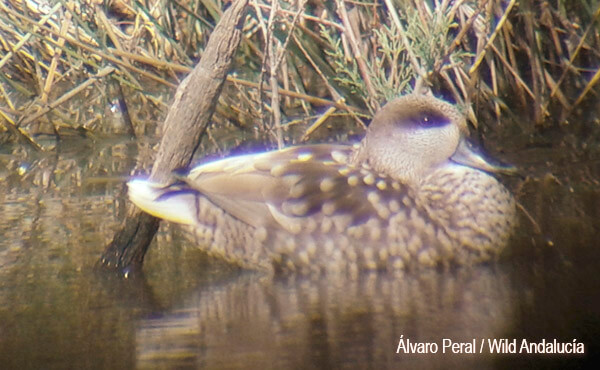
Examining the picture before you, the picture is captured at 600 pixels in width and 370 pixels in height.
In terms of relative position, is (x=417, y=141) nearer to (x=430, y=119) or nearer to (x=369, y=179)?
(x=430, y=119)

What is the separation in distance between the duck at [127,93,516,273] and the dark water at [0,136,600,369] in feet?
0.34

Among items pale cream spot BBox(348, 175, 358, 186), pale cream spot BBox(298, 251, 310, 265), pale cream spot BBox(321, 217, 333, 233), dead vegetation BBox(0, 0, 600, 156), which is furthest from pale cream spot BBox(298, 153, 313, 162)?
dead vegetation BBox(0, 0, 600, 156)

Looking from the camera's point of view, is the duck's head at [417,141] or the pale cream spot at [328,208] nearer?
the pale cream spot at [328,208]

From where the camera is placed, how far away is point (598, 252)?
4.51m

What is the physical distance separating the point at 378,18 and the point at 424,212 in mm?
2014

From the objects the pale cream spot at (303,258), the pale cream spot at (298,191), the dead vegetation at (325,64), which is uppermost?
the dead vegetation at (325,64)

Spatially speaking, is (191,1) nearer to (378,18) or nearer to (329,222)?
(378,18)

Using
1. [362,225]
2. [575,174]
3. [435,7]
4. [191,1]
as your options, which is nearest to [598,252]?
[362,225]

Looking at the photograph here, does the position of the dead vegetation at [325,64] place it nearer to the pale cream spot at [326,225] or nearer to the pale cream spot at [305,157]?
the pale cream spot at [305,157]

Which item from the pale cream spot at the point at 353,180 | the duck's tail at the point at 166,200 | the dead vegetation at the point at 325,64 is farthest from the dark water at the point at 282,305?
the dead vegetation at the point at 325,64

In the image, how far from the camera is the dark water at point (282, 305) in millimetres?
3646

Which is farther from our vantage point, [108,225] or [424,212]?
[108,225]

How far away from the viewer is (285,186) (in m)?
4.80

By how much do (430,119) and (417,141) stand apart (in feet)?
0.37
